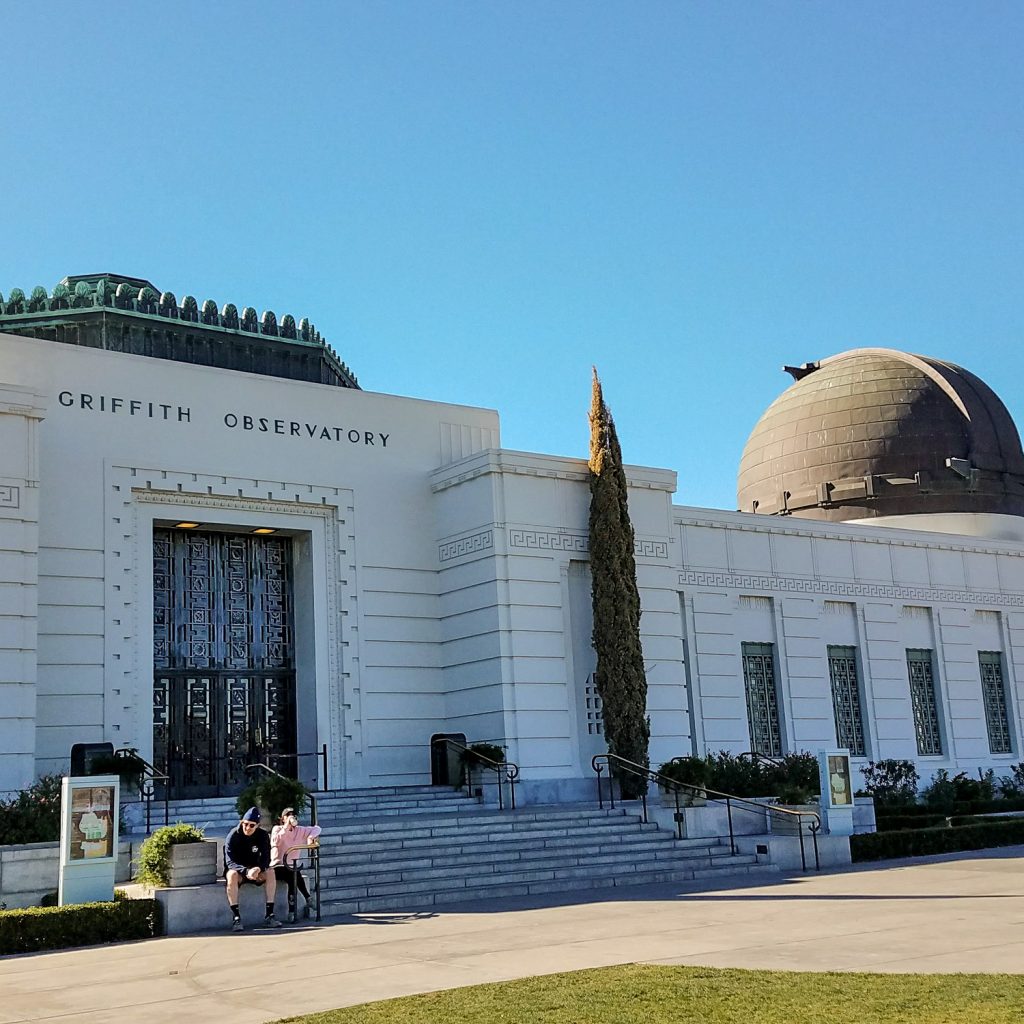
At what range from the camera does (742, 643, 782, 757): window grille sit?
80.9 ft

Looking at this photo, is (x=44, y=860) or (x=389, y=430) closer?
(x=44, y=860)

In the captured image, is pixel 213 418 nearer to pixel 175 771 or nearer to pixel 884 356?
pixel 175 771

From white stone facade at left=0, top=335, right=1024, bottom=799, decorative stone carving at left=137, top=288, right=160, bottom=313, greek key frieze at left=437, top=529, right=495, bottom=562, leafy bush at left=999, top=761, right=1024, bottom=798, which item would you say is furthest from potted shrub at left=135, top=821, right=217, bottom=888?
leafy bush at left=999, top=761, right=1024, bottom=798

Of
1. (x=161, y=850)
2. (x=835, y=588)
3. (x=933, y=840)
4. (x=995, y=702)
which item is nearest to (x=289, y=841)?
(x=161, y=850)

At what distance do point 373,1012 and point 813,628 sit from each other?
63.1 ft

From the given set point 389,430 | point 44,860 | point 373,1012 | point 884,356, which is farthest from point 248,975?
Result: point 884,356

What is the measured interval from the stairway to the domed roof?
14679mm

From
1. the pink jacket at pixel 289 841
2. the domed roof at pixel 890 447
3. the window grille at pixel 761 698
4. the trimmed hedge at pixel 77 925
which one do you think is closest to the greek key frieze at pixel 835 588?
the window grille at pixel 761 698

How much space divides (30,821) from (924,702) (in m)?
18.6

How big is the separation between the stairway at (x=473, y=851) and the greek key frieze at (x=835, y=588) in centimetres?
704

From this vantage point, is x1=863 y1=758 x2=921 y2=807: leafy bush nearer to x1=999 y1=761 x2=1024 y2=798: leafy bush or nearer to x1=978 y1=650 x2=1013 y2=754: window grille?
x1=999 y1=761 x2=1024 y2=798: leafy bush

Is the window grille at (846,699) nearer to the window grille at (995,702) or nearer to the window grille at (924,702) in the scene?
the window grille at (924,702)

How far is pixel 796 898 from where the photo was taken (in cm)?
1347

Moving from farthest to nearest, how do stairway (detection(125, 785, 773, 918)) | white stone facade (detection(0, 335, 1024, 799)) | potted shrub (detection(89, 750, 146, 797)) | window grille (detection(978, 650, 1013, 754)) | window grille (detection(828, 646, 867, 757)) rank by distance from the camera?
window grille (detection(978, 650, 1013, 754))
window grille (detection(828, 646, 867, 757))
white stone facade (detection(0, 335, 1024, 799))
potted shrub (detection(89, 750, 146, 797))
stairway (detection(125, 785, 773, 918))
